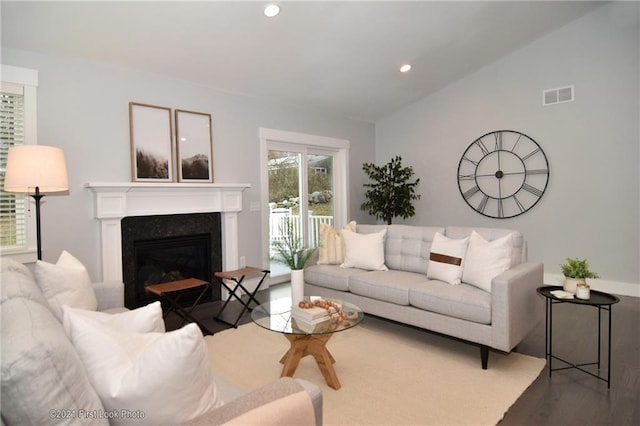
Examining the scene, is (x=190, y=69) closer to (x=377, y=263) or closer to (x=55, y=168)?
(x=55, y=168)

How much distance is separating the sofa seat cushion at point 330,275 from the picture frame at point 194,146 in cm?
165

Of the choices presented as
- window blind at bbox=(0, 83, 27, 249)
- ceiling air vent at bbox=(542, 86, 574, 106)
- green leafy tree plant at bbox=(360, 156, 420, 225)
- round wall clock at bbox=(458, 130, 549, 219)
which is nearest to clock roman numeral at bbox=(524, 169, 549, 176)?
round wall clock at bbox=(458, 130, 549, 219)

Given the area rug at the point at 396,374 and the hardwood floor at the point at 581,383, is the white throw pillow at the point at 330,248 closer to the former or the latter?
the area rug at the point at 396,374

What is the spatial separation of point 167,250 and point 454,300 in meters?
3.00

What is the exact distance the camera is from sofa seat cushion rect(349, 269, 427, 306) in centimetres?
310

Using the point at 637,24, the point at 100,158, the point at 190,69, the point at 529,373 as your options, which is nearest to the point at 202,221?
the point at 100,158

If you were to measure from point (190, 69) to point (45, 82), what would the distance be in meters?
1.29

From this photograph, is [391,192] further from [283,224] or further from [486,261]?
[486,261]

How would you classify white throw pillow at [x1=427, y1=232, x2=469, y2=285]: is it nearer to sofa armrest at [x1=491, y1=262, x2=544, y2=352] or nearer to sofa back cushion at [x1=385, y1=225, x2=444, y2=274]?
sofa back cushion at [x1=385, y1=225, x2=444, y2=274]

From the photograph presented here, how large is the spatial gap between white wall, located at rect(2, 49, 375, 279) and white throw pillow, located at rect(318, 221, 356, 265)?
1.48m

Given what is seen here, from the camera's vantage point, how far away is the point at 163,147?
13.3ft

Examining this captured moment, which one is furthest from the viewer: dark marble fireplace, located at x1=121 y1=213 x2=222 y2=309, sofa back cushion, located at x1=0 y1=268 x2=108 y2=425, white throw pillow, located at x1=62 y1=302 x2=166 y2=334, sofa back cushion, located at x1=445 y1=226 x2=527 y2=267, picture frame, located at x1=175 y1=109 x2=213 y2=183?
picture frame, located at x1=175 y1=109 x2=213 y2=183

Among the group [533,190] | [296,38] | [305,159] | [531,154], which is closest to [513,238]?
[533,190]

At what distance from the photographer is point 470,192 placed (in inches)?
221
